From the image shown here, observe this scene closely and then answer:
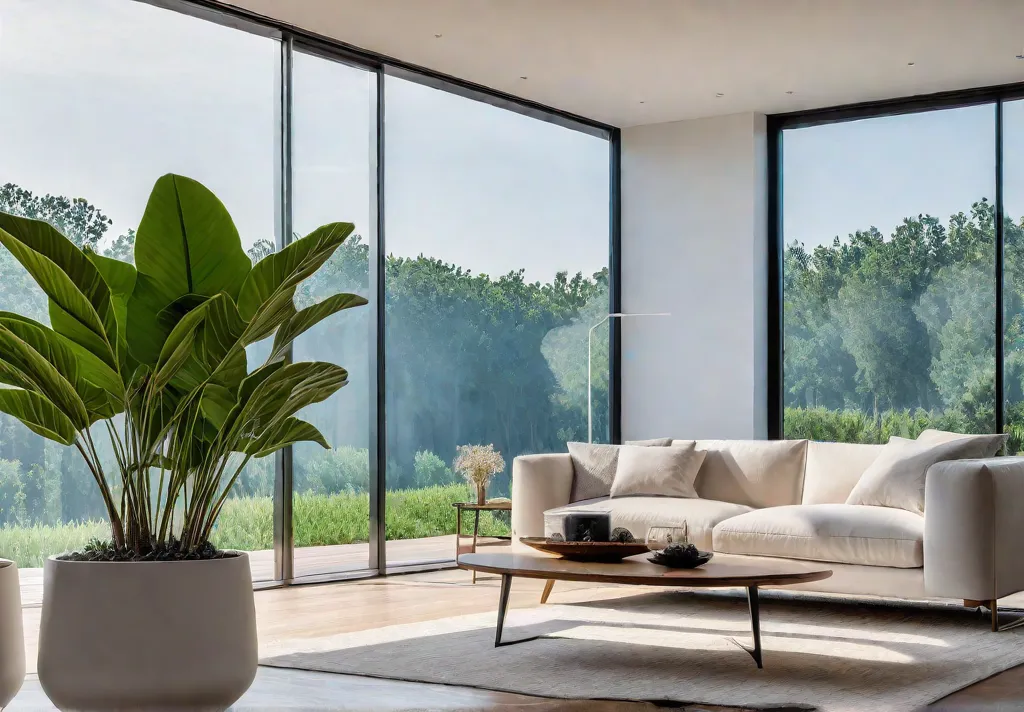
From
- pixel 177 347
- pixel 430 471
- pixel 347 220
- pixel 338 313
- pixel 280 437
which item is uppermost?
pixel 347 220

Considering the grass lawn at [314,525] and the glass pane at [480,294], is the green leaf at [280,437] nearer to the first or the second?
the grass lawn at [314,525]

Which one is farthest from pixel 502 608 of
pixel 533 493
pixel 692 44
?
pixel 692 44

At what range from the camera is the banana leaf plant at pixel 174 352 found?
2709 millimetres

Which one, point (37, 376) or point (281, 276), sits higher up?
point (281, 276)

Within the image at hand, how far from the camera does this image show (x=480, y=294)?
6910 millimetres

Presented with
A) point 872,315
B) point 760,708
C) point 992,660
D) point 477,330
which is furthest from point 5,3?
point 872,315

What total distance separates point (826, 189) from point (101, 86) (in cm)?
427

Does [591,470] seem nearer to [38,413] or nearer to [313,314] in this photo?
[313,314]

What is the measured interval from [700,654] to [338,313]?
293 cm

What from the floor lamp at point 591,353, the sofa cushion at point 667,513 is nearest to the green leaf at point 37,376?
the sofa cushion at point 667,513

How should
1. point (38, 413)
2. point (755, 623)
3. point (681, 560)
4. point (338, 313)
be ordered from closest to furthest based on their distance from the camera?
1. point (38, 413)
2. point (755, 623)
3. point (681, 560)
4. point (338, 313)

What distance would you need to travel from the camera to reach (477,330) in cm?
688

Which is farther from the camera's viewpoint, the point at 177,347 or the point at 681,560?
the point at 681,560

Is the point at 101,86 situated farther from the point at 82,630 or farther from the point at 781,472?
the point at 781,472
